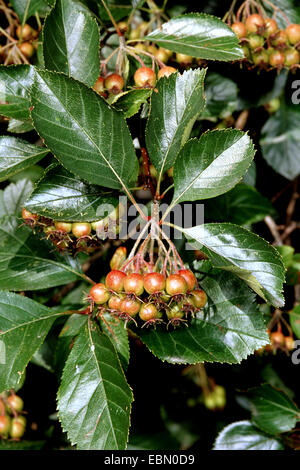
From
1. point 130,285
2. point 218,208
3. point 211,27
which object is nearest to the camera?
point 130,285

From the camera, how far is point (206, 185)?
1.06 meters

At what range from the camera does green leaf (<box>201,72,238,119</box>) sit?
5.19 ft

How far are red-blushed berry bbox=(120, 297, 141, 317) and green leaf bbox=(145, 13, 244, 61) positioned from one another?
643mm

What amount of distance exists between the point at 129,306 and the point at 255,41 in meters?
0.98

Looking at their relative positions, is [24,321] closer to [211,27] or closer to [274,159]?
[211,27]

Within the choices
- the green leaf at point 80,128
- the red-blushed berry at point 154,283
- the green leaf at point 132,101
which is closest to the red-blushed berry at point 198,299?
the red-blushed berry at point 154,283

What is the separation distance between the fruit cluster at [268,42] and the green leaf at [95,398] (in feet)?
3.44

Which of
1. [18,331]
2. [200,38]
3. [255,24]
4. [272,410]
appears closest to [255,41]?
[255,24]

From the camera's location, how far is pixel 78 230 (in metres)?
1.09

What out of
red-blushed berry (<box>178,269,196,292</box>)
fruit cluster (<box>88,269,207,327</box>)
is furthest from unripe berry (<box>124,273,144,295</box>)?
red-blushed berry (<box>178,269,196,292</box>)

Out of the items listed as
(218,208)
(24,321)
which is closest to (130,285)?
(24,321)

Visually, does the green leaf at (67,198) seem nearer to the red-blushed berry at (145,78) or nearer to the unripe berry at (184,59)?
the red-blushed berry at (145,78)

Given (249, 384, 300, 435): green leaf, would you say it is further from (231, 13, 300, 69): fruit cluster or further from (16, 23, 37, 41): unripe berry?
(16, 23, 37, 41): unripe berry
